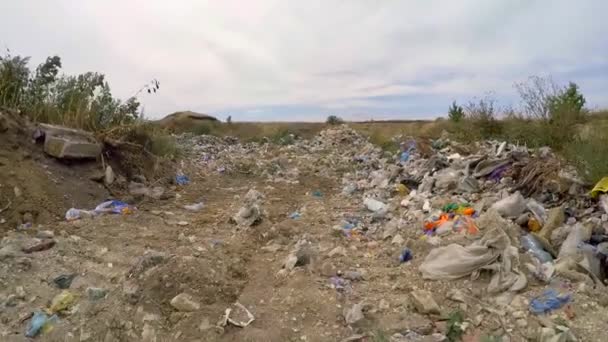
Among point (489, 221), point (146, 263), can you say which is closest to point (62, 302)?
point (146, 263)

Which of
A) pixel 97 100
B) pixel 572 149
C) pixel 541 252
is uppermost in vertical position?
pixel 97 100

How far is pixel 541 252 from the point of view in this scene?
129 inches

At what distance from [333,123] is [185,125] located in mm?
7454

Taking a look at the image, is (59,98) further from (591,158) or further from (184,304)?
(591,158)

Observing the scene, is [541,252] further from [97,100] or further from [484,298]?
[97,100]

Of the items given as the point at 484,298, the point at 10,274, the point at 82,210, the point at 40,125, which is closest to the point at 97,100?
the point at 40,125

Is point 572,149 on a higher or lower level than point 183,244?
higher

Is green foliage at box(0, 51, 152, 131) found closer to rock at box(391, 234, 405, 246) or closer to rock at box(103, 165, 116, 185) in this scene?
rock at box(103, 165, 116, 185)

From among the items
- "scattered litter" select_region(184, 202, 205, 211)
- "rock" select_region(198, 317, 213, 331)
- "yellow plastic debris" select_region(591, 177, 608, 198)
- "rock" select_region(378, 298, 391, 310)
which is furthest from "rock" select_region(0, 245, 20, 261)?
"yellow plastic debris" select_region(591, 177, 608, 198)

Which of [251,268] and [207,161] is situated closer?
[251,268]

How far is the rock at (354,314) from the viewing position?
2.69 metres

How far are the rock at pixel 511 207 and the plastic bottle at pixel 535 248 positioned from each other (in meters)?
0.37

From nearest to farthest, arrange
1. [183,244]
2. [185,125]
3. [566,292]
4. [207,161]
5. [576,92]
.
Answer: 1. [566,292]
2. [183,244]
3. [207,161]
4. [576,92]
5. [185,125]

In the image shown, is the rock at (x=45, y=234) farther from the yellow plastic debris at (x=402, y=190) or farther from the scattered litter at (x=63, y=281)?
the yellow plastic debris at (x=402, y=190)
